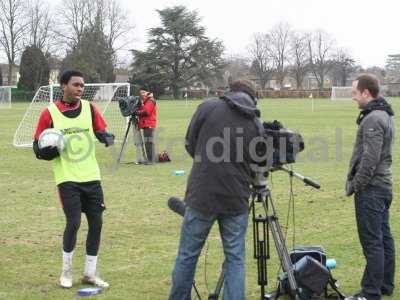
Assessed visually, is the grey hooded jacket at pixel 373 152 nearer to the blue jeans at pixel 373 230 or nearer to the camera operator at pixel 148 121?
the blue jeans at pixel 373 230

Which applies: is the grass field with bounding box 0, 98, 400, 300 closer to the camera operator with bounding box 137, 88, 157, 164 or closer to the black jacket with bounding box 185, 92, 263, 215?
the camera operator with bounding box 137, 88, 157, 164

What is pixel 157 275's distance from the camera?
6719mm

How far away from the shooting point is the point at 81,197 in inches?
247

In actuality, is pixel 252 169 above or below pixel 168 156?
above

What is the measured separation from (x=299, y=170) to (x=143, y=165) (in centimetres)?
393

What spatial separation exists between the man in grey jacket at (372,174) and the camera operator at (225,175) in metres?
1.11

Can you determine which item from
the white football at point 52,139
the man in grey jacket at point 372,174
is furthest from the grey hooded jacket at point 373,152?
the white football at point 52,139

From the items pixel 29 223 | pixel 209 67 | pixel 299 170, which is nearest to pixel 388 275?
pixel 29 223

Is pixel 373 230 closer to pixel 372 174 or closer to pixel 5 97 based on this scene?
pixel 372 174

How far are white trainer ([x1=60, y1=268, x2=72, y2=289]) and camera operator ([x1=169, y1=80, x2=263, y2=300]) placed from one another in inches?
67.6

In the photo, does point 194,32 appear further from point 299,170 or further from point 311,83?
point 299,170

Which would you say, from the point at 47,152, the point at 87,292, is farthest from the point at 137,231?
the point at 47,152

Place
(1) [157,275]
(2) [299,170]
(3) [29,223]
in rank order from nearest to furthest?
(1) [157,275] → (3) [29,223] → (2) [299,170]

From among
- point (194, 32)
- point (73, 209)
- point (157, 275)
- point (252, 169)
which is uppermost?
point (194, 32)
